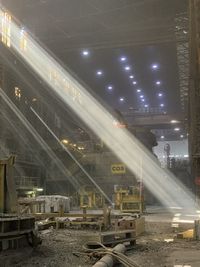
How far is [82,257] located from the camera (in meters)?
8.71

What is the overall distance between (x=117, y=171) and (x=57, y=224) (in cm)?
1364

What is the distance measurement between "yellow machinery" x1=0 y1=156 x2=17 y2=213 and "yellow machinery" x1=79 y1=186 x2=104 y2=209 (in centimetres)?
1684

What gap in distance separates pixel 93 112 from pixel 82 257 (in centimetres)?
3906

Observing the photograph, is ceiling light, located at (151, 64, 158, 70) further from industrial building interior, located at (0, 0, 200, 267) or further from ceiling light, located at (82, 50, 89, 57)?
ceiling light, located at (82, 50, 89, 57)

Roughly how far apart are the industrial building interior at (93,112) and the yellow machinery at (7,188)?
6.04 ft

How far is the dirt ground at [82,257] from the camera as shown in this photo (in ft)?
26.6

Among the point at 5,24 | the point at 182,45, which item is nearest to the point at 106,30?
the point at 182,45

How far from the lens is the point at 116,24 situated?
30094 millimetres

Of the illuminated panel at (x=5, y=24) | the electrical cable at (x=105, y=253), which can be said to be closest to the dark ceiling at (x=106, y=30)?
the illuminated panel at (x=5, y=24)

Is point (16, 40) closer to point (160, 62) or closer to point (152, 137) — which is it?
point (160, 62)

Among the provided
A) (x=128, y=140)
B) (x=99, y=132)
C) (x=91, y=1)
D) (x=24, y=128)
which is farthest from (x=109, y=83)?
(x=91, y=1)

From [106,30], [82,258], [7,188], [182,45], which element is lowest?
[82,258]

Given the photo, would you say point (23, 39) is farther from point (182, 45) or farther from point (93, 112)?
point (93, 112)

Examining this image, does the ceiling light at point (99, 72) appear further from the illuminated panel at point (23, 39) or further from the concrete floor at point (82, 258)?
the concrete floor at point (82, 258)
